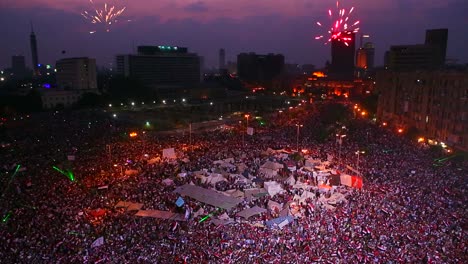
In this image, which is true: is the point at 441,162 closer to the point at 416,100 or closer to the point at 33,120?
the point at 416,100

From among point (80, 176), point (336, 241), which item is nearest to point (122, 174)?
point (80, 176)

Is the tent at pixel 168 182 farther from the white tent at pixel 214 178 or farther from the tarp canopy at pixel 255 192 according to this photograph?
the tarp canopy at pixel 255 192

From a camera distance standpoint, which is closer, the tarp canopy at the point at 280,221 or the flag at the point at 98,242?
the flag at the point at 98,242

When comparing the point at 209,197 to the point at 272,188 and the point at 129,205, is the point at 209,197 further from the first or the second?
the point at 129,205

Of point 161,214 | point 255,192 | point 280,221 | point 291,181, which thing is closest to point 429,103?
point 291,181

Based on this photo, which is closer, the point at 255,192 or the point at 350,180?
the point at 255,192

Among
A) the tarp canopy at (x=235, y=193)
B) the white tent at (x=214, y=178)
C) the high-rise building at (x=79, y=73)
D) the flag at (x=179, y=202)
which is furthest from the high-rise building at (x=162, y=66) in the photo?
the flag at (x=179, y=202)
